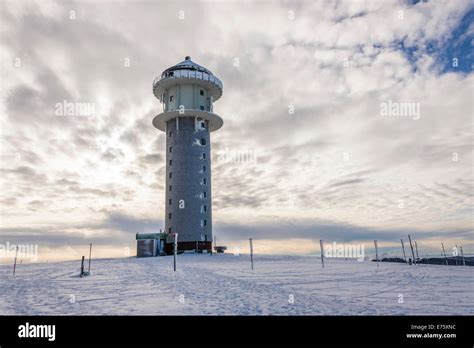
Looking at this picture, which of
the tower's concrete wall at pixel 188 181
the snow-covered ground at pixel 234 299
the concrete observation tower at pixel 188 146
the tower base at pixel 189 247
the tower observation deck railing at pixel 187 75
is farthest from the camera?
the tower observation deck railing at pixel 187 75

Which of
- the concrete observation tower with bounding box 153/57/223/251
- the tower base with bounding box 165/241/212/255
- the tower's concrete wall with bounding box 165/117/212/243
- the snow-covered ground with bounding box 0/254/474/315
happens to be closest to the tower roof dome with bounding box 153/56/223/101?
the concrete observation tower with bounding box 153/57/223/251

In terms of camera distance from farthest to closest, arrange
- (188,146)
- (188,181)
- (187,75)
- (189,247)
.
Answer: (187,75) → (188,146) → (188,181) → (189,247)

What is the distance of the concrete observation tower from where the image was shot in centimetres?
4753

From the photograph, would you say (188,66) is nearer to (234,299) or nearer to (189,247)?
(189,247)

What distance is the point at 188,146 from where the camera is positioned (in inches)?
1953

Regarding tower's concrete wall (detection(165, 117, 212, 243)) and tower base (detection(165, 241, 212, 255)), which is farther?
tower's concrete wall (detection(165, 117, 212, 243))

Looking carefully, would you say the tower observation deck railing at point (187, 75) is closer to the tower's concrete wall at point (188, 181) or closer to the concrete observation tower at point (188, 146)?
the concrete observation tower at point (188, 146)

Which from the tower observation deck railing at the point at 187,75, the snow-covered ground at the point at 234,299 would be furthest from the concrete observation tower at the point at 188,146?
the snow-covered ground at the point at 234,299

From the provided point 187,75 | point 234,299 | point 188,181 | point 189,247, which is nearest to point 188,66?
point 187,75

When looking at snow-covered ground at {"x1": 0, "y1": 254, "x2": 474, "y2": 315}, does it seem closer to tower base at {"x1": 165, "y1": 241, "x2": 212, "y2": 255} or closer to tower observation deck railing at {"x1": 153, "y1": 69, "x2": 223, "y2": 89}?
tower base at {"x1": 165, "y1": 241, "x2": 212, "y2": 255}

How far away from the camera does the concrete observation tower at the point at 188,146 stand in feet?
156

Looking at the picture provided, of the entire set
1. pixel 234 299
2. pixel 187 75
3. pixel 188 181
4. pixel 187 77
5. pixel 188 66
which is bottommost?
pixel 234 299

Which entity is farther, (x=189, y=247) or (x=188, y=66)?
(x=188, y=66)

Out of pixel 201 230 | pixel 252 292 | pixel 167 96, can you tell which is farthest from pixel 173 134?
pixel 252 292
